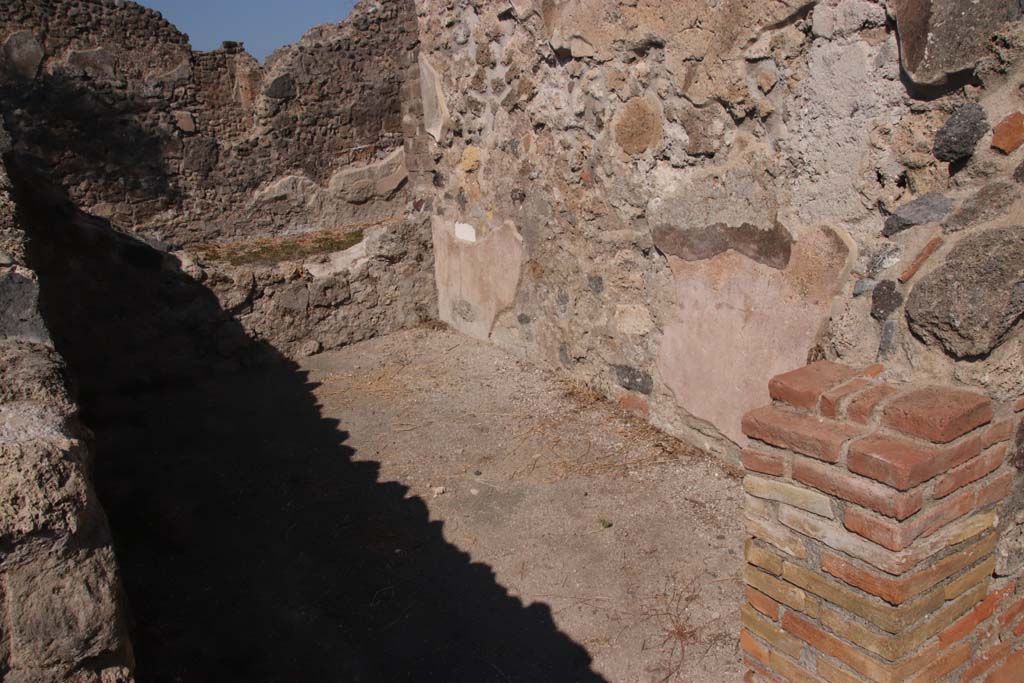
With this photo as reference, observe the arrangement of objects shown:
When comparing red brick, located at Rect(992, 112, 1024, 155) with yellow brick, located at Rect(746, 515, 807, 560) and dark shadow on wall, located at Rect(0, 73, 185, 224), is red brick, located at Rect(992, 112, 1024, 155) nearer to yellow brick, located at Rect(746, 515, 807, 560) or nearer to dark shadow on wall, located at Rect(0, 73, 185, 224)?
yellow brick, located at Rect(746, 515, 807, 560)

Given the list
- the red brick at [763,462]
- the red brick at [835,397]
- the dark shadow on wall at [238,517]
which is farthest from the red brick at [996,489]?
the dark shadow on wall at [238,517]

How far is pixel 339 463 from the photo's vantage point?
3486 mm

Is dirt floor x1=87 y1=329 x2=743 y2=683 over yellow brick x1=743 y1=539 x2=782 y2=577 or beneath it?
beneath

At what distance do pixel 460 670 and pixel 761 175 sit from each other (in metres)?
1.95

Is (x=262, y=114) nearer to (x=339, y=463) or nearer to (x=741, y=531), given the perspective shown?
(x=339, y=463)

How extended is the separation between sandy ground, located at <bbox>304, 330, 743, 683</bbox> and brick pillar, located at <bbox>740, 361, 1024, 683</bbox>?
1.45 ft

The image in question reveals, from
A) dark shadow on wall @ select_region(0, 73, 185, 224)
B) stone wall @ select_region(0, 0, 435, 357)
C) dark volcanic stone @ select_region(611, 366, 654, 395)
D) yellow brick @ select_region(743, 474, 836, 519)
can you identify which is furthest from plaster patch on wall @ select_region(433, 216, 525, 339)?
dark shadow on wall @ select_region(0, 73, 185, 224)

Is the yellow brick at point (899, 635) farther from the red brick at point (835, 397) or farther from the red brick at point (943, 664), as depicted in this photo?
the red brick at point (835, 397)

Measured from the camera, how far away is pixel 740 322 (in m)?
2.91

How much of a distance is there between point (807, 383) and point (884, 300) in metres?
0.39

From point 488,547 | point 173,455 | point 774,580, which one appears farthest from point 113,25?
point 774,580

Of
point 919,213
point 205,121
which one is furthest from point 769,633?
point 205,121

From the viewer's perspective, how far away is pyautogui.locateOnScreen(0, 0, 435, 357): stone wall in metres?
8.58

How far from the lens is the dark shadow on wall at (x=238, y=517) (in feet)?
7.47
